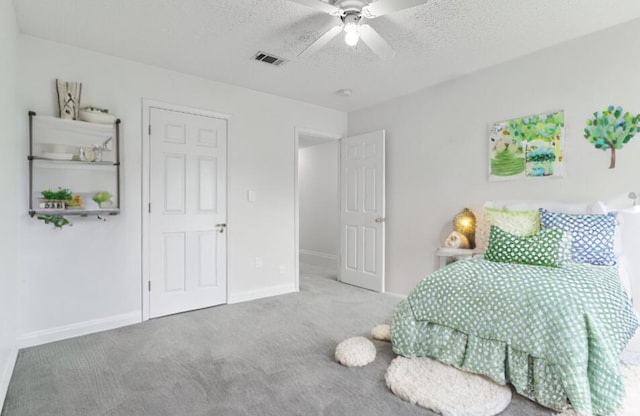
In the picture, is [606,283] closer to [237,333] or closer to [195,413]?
[195,413]

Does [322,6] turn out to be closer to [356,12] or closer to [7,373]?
[356,12]

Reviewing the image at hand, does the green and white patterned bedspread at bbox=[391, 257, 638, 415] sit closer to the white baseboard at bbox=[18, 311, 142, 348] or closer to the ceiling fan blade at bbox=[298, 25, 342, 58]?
the ceiling fan blade at bbox=[298, 25, 342, 58]

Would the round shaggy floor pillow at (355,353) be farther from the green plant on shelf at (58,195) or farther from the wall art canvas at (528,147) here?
the green plant on shelf at (58,195)

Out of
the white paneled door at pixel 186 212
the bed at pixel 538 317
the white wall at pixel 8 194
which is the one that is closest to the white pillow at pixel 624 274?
the bed at pixel 538 317

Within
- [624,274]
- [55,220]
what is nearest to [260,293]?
[55,220]

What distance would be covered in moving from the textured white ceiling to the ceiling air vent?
7 cm

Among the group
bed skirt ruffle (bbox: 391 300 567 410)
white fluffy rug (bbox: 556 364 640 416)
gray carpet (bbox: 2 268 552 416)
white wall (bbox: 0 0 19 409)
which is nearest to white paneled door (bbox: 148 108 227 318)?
gray carpet (bbox: 2 268 552 416)

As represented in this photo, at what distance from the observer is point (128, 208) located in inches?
124

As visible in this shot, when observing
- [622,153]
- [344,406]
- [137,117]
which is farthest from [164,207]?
[622,153]

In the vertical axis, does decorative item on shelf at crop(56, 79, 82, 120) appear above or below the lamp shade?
above

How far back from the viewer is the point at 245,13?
7.85ft

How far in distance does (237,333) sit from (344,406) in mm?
1366

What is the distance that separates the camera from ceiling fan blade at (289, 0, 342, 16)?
198 cm

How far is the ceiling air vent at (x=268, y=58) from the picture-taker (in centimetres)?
304
